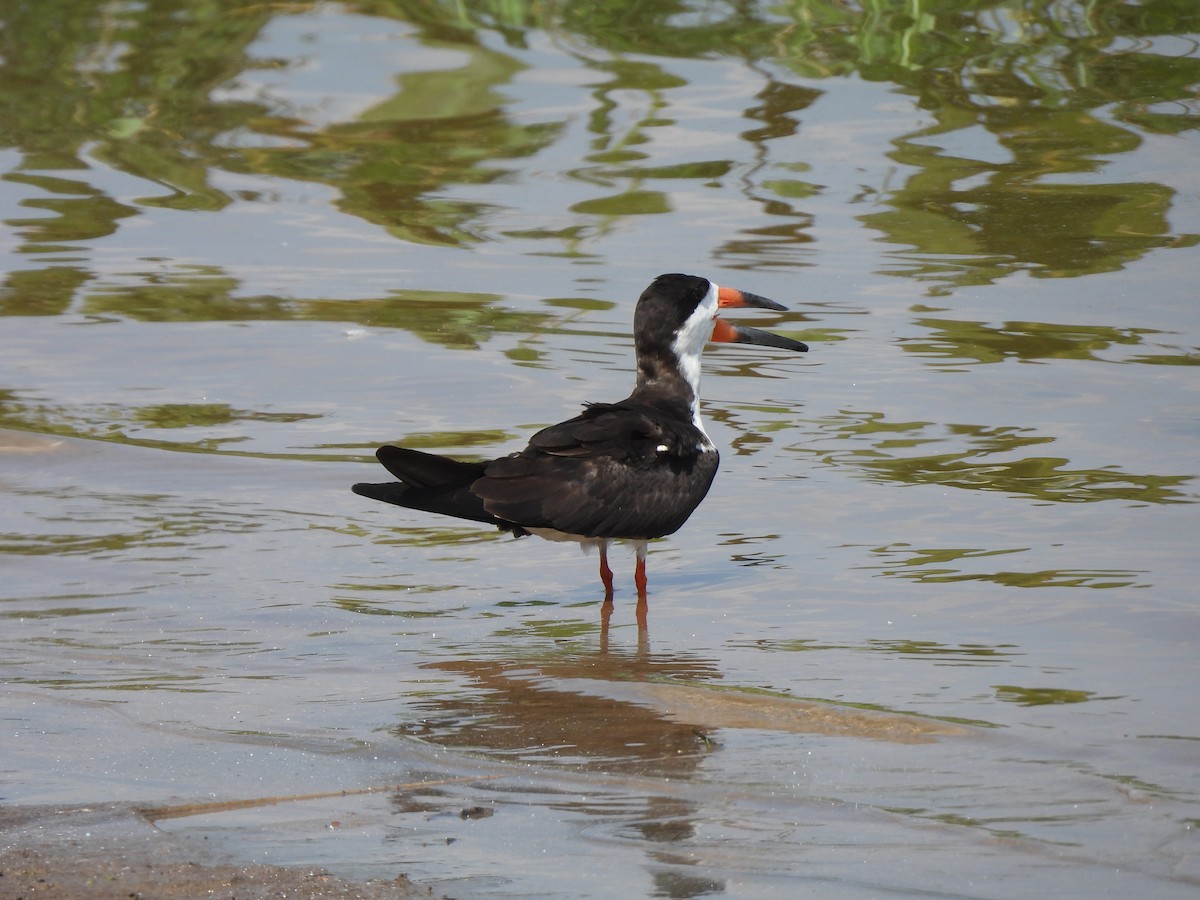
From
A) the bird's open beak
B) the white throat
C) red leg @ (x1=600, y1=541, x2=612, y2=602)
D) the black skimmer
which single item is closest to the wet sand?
the black skimmer

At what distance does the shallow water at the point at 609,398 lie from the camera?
13.9 ft

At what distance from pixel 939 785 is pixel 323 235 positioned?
8.51m

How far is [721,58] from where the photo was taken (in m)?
15.2

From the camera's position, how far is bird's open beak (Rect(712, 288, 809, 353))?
7.23m

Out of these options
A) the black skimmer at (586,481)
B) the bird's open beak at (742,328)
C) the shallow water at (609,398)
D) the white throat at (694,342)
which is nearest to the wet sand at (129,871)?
the shallow water at (609,398)

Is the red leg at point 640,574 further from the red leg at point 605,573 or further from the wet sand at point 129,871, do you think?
the wet sand at point 129,871

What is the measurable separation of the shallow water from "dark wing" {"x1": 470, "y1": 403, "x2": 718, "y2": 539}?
33 cm

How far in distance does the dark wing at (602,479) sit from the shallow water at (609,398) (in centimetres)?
33

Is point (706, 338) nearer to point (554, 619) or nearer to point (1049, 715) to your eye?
point (554, 619)

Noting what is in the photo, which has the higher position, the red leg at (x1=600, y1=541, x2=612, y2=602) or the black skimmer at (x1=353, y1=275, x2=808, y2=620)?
the black skimmer at (x1=353, y1=275, x2=808, y2=620)

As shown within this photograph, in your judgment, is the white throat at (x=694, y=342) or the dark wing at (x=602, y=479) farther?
the white throat at (x=694, y=342)

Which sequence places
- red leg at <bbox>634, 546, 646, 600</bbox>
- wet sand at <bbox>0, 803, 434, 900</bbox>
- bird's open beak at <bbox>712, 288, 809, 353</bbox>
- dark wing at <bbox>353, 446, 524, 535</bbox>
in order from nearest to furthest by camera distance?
wet sand at <bbox>0, 803, 434, 900</bbox>, dark wing at <bbox>353, 446, 524, 535</bbox>, red leg at <bbox>634, 546, 646, 600</bbox>, bird's open beak at <bbox>712, 288, 809, 353</bbox>

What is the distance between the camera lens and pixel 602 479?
630 cm

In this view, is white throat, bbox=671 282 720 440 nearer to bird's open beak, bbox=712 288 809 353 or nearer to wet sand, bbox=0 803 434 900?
bird's open beak, bbox=712 288 809 353
